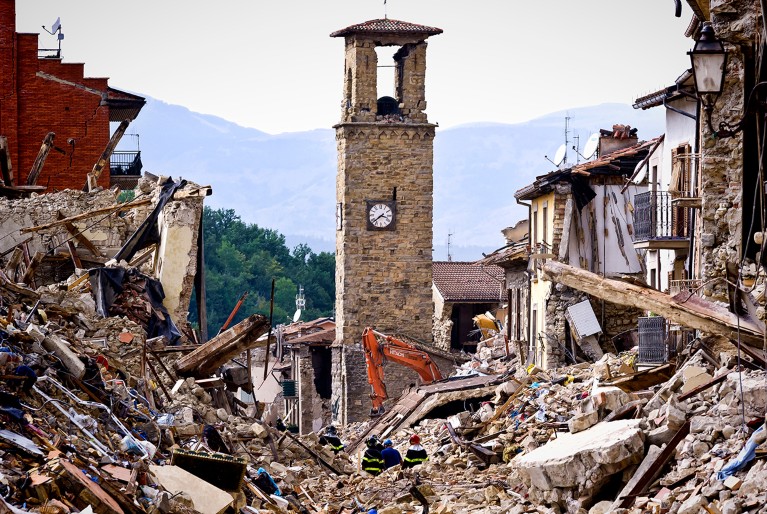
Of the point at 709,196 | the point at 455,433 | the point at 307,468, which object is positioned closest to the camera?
the point at 709,196

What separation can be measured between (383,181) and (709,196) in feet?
120

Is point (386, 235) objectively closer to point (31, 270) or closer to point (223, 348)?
point (31, 270)

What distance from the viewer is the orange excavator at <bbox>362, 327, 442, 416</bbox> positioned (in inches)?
1897

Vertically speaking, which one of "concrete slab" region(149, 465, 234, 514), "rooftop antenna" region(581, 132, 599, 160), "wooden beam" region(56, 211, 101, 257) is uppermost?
"rooftop antenna" region(581, 132, 599, 160)

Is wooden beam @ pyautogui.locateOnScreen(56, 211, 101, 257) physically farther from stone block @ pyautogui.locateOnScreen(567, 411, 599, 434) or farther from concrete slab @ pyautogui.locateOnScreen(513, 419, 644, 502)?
concrete slab @ pyautogui.locateOnScreen(513, 419, 644, 502)

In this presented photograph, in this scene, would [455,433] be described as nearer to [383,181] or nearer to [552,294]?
[552,294]

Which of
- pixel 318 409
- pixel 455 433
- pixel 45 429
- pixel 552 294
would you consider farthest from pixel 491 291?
pixel 45 429

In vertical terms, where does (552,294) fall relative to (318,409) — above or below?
above

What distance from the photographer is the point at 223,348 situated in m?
23.2

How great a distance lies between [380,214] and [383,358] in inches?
252

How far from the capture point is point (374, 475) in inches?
1100

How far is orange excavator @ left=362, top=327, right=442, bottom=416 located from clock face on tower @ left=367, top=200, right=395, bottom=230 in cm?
541

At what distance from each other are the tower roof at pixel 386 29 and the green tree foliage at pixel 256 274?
41.8 meters

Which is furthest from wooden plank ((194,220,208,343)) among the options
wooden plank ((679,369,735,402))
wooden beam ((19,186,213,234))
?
wooden plank ((679,369,735,402))
